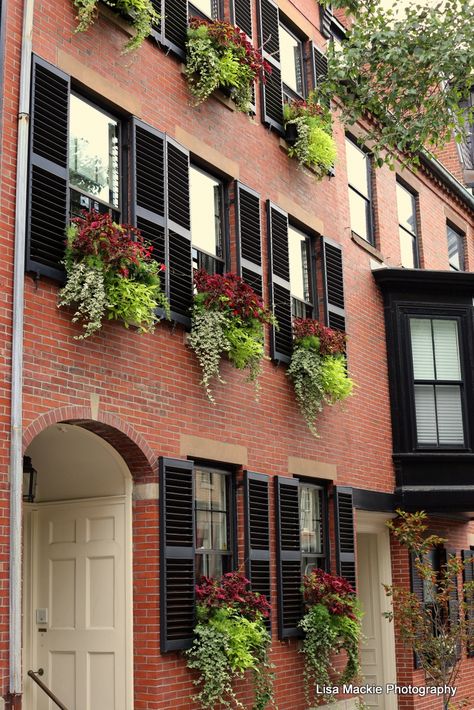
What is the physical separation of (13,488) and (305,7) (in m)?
10.0

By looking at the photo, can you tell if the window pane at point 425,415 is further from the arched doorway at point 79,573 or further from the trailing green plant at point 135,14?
the trailing green plant at point 135,14

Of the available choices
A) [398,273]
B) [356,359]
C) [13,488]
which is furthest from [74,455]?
[398,273]

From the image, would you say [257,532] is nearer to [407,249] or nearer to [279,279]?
[279,279]

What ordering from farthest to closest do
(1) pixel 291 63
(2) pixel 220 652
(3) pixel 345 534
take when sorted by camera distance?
1. (1) pixel 291 63
2. (3) pixel 345 534
3. (2) pixel 220 652

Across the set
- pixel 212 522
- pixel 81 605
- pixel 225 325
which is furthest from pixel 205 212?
pixel 81 605

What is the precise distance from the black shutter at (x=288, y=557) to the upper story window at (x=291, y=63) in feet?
18.7

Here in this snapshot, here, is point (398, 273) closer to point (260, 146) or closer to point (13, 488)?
point (260, 146)

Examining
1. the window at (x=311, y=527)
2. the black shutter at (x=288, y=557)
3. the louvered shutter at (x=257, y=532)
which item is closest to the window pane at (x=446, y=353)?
the window at (x=311, y=527)

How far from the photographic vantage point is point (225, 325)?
1072 cm

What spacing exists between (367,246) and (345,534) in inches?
188

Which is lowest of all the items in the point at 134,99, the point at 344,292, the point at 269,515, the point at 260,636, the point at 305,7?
the point at 260,636

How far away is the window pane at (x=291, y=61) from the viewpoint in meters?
14.2

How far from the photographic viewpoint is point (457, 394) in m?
15.9

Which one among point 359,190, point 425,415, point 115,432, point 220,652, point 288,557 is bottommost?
point 220,652
